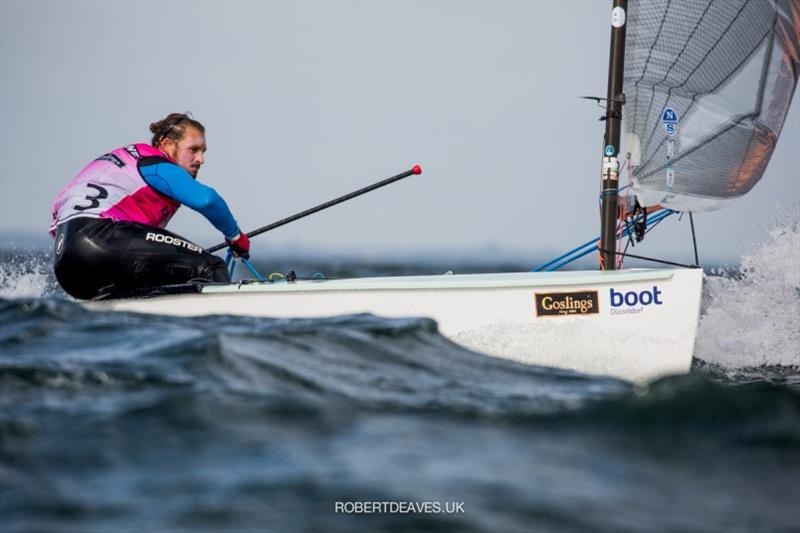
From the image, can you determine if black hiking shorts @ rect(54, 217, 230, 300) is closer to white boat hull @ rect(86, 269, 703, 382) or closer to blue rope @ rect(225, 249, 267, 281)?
blue rope @ rect(225, 249, 267, 281)

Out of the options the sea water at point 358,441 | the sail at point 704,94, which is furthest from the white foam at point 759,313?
the sea water at point 358,441

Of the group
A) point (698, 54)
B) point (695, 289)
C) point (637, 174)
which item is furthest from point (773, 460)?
point (698, 54)

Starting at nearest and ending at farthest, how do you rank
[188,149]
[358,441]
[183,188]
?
[358,441], [183,188], [188,149]

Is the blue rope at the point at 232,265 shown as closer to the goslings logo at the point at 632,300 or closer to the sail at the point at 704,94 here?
the goslings logo at the point at 632,300

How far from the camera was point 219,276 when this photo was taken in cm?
601

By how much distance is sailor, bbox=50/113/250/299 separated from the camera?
5.74 meters

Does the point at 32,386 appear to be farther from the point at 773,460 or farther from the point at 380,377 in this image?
the point at 773,460

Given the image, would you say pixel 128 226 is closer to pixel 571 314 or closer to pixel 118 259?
pixel 118 259

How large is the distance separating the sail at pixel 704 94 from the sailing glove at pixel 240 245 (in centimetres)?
276

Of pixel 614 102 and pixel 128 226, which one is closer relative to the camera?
pixel 128 226

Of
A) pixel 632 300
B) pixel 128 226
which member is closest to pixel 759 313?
pixel 632 300

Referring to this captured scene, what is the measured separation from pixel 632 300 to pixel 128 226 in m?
3.16

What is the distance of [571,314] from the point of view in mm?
5156

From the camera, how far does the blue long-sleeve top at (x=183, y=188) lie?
5.84 metres
